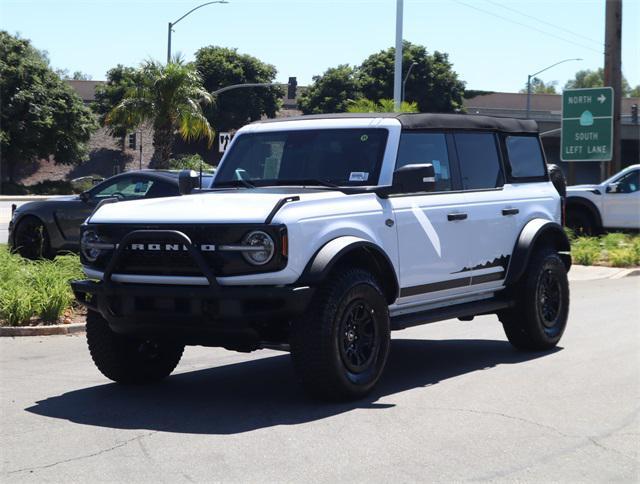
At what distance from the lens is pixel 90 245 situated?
760 cm

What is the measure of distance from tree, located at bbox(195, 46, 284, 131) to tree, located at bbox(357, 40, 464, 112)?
7.07 m

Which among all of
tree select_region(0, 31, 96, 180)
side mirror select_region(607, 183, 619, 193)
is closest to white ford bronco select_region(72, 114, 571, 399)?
side mirror select_region(607, 183, 619, 193)

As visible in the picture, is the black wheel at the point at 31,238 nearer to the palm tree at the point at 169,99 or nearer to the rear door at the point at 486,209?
the rear door at the point at 486,209

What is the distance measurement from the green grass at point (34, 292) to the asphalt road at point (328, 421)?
3.58 ft

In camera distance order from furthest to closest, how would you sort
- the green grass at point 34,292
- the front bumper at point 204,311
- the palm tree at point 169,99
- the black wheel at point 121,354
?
the palm tree at point 169,99 → the green grass at point 34,292 → the black wheel at point 121,354 → the front bumper at point 204,311

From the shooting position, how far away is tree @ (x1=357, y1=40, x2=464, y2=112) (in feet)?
247

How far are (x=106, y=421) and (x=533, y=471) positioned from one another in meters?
2.78

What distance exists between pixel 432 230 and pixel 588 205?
589 inches

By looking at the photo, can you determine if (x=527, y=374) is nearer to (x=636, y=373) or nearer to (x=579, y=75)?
(x=636, y=373)

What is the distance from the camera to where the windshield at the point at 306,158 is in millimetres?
8148

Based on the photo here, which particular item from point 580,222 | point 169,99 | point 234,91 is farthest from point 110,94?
point 580,222

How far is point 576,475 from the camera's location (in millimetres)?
5625

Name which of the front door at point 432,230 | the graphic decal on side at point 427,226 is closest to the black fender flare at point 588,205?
the front door at point 432,230

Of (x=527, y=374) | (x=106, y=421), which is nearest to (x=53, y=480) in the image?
(x=106, y=421)
